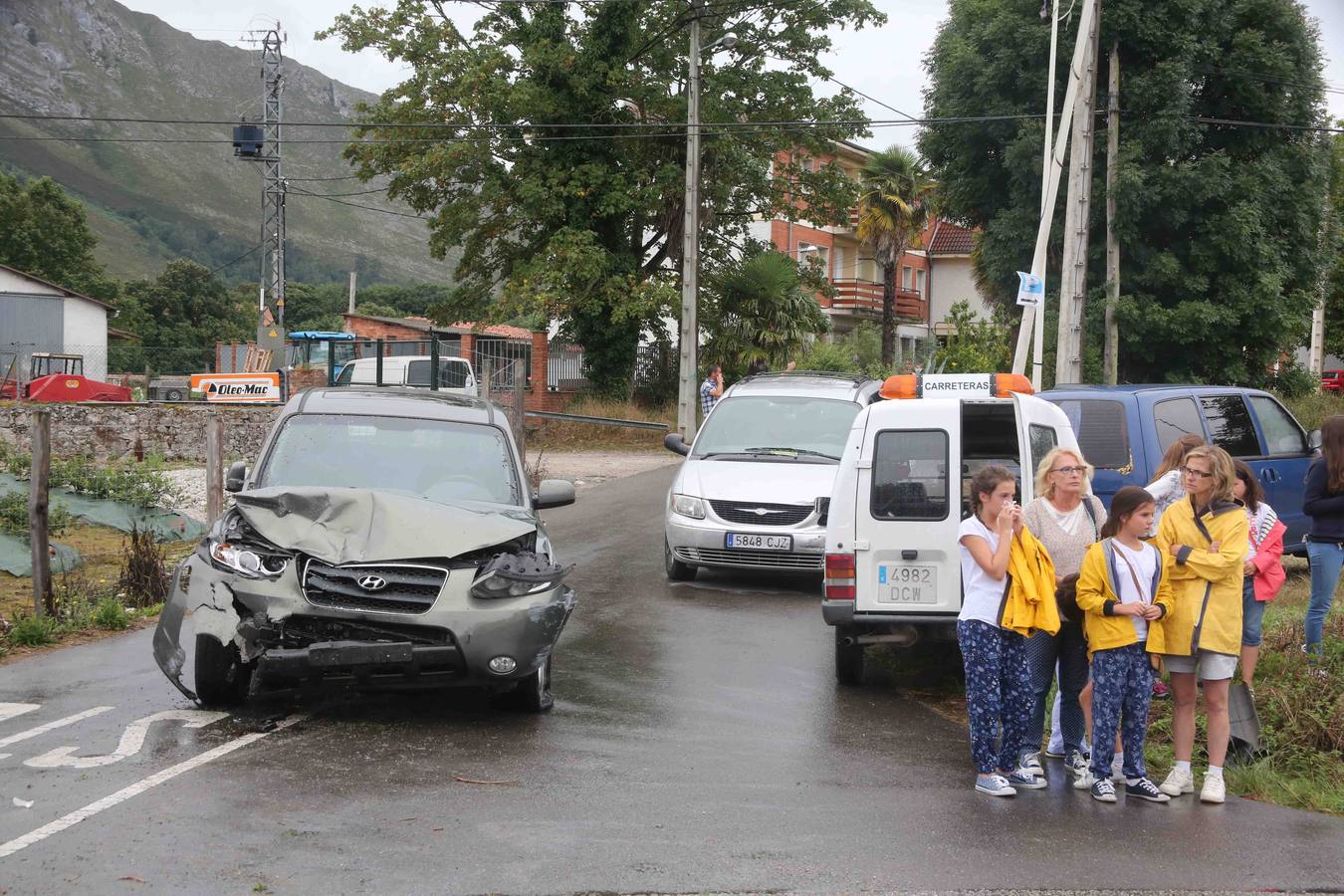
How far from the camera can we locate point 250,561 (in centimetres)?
704

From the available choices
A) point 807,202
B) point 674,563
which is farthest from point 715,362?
point 674,563

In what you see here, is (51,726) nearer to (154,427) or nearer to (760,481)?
(760,481)

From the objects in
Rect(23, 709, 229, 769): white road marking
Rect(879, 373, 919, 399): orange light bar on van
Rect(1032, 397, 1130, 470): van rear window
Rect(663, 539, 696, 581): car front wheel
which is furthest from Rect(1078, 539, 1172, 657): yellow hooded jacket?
Rect(663, 539, 696, 581): car front wheel

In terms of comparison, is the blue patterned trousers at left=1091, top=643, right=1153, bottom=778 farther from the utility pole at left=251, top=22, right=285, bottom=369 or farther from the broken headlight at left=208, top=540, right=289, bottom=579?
the utility pole at left=251, top=22, right=285, bottom=369

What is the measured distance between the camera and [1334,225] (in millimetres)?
35531

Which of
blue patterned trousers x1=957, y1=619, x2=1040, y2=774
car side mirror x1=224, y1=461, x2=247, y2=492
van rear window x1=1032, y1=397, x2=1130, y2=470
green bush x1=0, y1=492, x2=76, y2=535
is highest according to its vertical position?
van rear window x1=1032, y1=397, x2=1130, y2=470

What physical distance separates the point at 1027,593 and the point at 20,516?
12.3m

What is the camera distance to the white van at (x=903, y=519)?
820cm

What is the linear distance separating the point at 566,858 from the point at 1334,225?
3575cm

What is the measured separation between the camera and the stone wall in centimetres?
2603

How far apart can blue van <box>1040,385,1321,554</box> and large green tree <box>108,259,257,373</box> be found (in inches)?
2599

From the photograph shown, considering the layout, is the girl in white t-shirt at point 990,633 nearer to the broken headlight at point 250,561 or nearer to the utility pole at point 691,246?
the broken headlight at point 250,561

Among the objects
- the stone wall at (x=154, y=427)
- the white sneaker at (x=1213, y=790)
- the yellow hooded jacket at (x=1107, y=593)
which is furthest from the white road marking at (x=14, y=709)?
the stone wall at (x=154, y=427)

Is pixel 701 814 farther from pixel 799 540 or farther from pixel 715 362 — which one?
pixel 715 362
